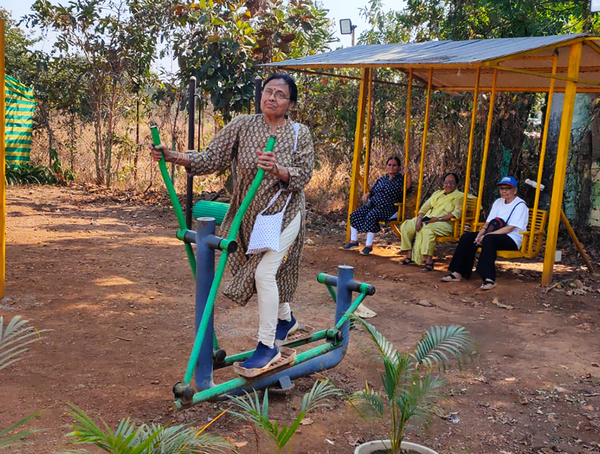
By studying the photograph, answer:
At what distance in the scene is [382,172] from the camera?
11156mm

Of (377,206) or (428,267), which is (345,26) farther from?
(428,267)

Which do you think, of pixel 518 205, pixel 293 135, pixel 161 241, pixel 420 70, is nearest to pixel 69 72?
pixel 161 241

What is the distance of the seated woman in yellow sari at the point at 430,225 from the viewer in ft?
24.0

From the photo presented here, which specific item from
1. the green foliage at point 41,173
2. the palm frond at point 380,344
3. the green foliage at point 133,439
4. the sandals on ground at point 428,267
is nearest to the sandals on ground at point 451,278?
the sandals on ground at point 428,267

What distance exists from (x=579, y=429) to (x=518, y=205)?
354cm

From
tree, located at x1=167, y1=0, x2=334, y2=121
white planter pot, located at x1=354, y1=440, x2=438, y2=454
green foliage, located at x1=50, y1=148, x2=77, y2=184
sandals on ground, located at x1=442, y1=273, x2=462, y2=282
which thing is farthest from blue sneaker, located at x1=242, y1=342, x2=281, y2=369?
green foliage, located at x1=50, y1=148, x2=77, y2=184

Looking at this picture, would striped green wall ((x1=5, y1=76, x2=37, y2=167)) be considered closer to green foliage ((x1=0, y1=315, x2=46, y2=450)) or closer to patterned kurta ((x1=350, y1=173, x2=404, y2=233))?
patterned kurta ((x1=350, y1=173, x2=404, y2=233))

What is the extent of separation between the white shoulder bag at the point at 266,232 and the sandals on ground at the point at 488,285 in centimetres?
364

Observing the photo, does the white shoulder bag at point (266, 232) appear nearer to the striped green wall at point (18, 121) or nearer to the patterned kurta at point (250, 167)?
the patterned kurta at point (250, 167)

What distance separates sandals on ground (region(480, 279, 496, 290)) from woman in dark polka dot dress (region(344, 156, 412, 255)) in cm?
174

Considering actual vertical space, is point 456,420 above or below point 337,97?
below

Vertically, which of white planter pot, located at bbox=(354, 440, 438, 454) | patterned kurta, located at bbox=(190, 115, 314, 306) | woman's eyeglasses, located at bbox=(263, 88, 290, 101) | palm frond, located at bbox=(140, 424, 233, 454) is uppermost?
woman's eyeglasses, located at bbox=(263, 88, 290, 101)

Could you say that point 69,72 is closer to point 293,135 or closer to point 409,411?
point 293,135

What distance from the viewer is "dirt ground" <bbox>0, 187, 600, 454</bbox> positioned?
3379 millimetres
